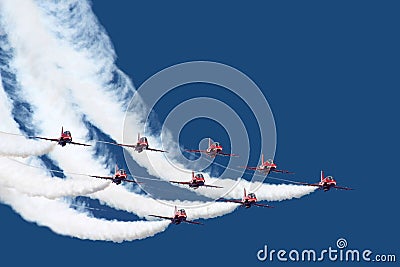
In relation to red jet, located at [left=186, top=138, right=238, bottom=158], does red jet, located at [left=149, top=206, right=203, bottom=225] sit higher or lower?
lower

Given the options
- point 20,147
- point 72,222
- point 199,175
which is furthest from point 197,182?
point 20,147

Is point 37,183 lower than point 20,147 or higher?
higher

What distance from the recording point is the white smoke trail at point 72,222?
88081mm

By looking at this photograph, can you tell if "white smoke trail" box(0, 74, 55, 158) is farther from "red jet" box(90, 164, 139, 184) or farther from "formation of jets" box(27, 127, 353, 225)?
"red jet" box(90, 164, 139, 184)

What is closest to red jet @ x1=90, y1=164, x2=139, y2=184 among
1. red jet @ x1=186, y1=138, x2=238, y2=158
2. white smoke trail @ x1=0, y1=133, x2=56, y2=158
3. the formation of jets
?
the formation of jets

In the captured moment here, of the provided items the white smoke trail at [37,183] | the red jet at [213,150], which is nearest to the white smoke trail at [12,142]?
the white smoke trail at [37,183]

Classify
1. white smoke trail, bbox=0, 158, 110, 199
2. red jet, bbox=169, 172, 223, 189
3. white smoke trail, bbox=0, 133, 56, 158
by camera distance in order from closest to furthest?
white smoke trail, bbox=0, 133, 56, 158
white smoke trail, bbox=0, 158, 110, 199
red jet, bbox=169, 172, 223, 189

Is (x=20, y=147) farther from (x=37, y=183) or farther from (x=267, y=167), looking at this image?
(x=267, y=167)

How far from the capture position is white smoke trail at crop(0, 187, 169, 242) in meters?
88.1

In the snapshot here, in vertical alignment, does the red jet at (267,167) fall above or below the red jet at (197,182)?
above

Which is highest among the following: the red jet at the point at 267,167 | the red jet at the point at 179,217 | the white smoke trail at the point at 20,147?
the red jet at the point at 267,167

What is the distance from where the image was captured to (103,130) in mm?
86188

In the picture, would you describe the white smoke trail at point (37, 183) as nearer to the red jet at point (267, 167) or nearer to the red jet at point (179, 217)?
the red jet at point (179, 217)

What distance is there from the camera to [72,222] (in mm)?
89312
